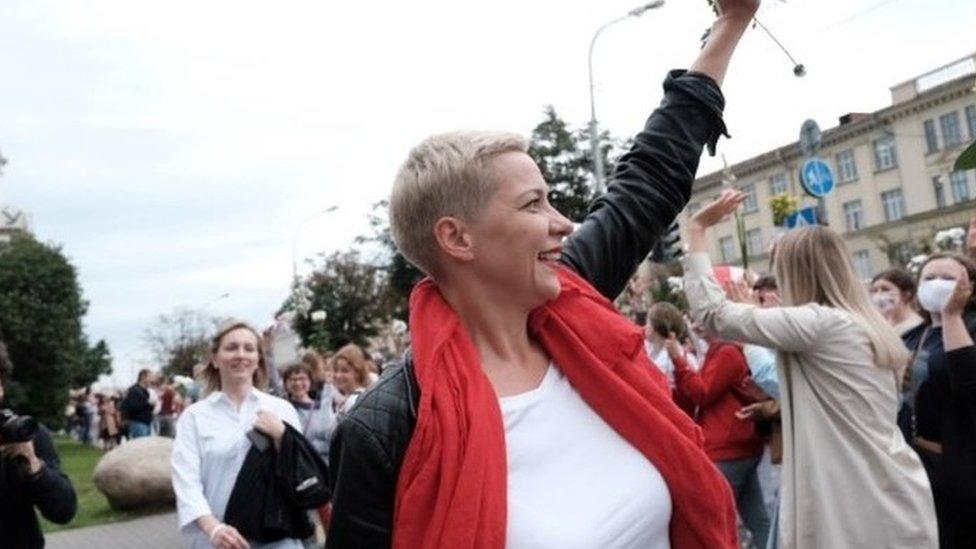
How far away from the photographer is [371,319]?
46.5 m

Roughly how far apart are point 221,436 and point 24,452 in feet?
3.98

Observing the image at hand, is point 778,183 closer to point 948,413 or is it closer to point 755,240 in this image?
point 755,240

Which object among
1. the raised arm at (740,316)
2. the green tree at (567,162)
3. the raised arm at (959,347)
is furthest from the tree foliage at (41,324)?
the raised arm at (959,347)

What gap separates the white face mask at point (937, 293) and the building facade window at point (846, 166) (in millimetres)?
65062

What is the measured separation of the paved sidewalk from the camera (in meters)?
12.1

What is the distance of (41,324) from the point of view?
37156mm

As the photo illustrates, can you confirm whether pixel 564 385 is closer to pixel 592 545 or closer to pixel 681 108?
pixel 592 545

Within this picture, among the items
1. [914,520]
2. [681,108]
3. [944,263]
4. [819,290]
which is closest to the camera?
[681,108]

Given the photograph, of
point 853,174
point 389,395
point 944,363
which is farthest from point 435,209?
point 853,174

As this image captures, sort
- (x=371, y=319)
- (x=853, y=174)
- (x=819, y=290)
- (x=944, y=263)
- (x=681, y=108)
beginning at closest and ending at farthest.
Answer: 1. (x=681, y=108)
2. (x=819, y=290)
3. (x=944, y=263)
4. (x=371, y=319)
5. (x=853, y=174)

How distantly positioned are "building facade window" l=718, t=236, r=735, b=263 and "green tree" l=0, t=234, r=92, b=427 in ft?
168

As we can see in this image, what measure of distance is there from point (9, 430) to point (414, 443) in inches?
104

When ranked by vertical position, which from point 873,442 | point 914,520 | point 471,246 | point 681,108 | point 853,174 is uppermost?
point 853,174

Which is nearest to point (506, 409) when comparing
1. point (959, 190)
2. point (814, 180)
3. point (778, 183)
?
point (814, 180)
